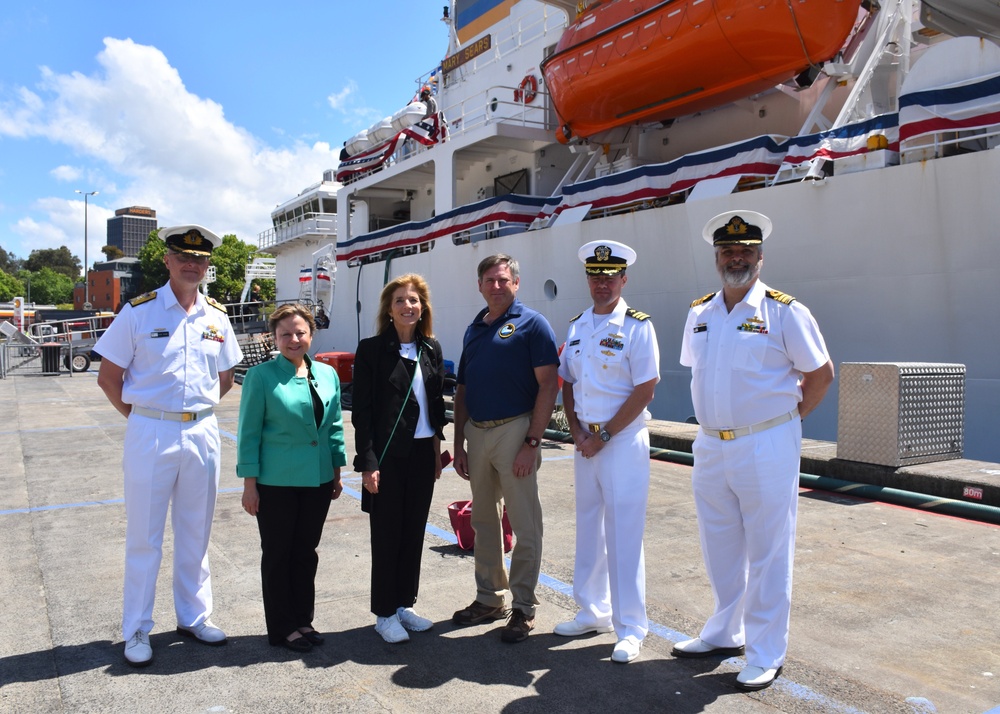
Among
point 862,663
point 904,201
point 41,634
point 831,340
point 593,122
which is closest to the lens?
point 862,663

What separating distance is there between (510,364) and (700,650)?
143 cm

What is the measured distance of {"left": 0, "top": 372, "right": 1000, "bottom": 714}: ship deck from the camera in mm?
2889

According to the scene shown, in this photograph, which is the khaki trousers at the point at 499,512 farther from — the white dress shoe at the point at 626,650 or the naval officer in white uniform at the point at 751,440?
the naval officer in white uniform at the point at 751,440

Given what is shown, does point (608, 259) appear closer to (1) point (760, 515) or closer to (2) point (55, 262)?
(1) point (760, 515)

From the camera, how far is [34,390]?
1819 centimetres

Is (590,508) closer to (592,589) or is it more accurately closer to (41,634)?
(592,589)

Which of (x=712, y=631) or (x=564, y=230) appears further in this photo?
(x=564, y=230)

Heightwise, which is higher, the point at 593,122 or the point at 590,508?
Result: the point at 593,122

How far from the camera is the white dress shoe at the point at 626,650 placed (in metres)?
3.20

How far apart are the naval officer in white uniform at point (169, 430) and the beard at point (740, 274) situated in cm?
223

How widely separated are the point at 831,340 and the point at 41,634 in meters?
7.38

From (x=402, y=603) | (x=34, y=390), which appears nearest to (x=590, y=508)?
(x=402, y=603)

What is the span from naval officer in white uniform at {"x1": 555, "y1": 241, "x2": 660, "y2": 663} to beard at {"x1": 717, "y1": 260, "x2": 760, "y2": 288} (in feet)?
1.25

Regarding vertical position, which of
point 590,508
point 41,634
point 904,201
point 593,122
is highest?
point 593,122
